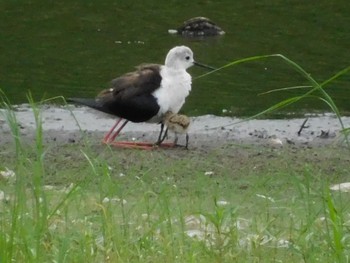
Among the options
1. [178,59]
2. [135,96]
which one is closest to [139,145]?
[135,96]

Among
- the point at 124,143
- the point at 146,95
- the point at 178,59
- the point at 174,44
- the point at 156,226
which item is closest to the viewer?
the point at 156,226

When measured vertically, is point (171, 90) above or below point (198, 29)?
above

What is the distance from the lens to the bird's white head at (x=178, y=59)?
976 centimetres

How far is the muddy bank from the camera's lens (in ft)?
33.4

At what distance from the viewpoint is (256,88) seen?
12.1 metres

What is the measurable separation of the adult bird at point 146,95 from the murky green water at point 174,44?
5.36ft

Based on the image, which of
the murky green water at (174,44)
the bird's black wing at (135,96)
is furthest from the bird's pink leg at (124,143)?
the murky green water at (174,44)

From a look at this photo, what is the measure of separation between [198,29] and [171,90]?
6.29m

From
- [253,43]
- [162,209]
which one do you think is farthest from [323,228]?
[253,43]

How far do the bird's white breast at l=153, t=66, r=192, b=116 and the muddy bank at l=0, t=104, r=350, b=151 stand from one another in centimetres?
47

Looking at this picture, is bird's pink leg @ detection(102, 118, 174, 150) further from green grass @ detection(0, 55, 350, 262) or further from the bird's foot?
green grass @ detection(0, 55, 350, 262)

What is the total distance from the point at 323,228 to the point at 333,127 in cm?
635

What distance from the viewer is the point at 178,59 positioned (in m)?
9.83

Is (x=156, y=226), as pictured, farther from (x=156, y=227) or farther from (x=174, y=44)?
(x=174, y=44)
